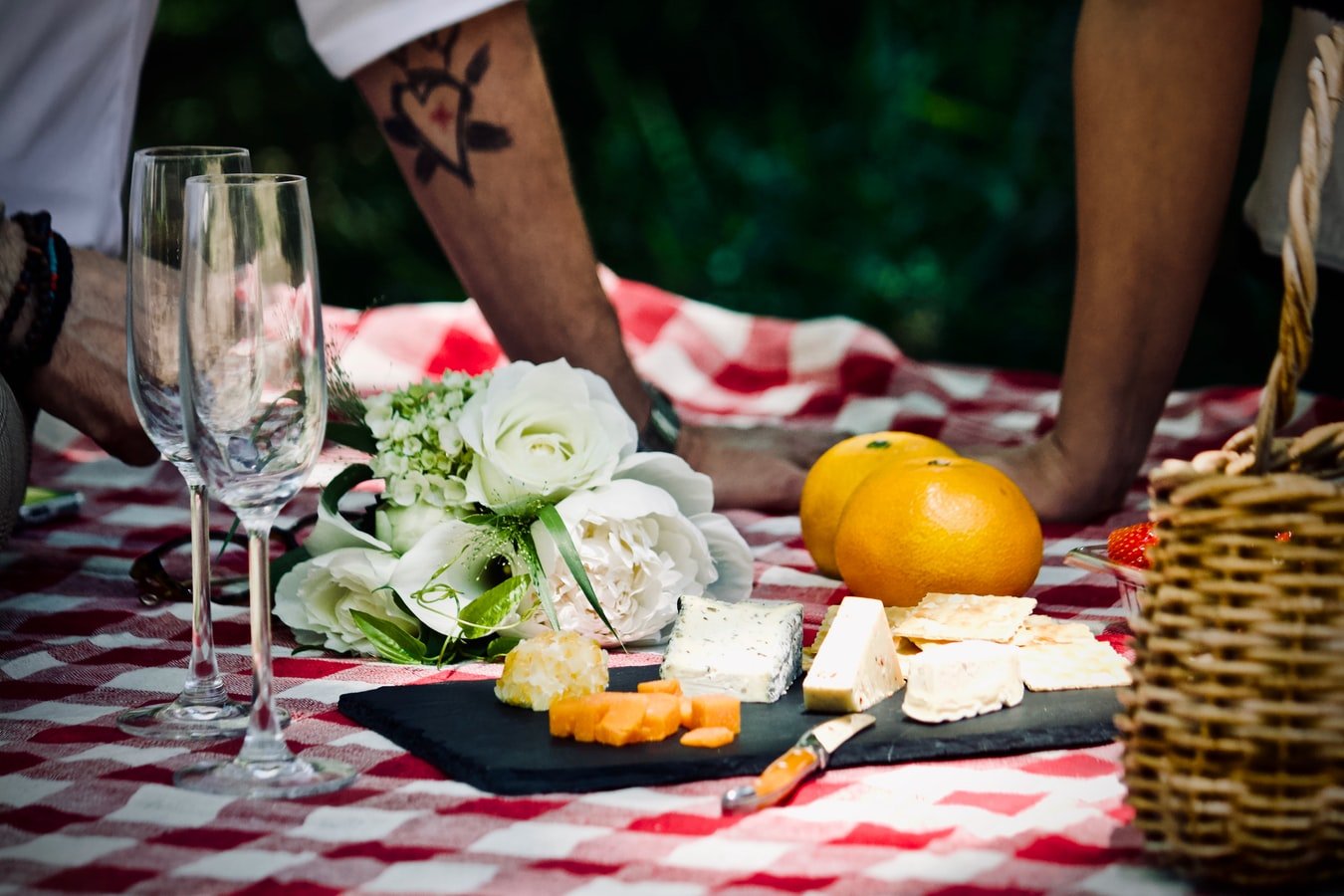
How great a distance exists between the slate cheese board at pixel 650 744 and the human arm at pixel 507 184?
656 mm

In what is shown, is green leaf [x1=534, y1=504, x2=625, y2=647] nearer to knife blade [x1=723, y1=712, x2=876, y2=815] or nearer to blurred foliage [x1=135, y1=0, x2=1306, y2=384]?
knife blade [x1=723, y1=712, x2=876, y2=815]

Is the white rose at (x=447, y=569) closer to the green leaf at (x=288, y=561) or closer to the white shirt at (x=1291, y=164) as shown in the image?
the green leaf at (x=288, y=561)

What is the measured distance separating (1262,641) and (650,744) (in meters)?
0.36

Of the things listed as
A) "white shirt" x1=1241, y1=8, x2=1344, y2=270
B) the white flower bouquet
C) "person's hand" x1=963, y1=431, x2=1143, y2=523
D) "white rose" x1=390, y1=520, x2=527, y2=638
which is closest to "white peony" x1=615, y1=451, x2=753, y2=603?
the white flower bouquet

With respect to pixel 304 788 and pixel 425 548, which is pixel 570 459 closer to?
pixel 425 548

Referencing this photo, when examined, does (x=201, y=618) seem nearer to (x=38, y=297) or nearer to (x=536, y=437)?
(x=536, y=437)

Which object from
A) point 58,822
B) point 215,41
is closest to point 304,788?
point 58,822

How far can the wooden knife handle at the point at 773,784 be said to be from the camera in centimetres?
84

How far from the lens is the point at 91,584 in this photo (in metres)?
1.39

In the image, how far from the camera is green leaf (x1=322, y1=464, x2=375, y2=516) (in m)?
1.20

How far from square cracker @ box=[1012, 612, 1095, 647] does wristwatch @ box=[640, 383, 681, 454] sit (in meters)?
0.57

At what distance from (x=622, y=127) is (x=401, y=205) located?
1.64 feet

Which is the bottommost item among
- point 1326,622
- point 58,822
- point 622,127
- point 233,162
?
point 58,822

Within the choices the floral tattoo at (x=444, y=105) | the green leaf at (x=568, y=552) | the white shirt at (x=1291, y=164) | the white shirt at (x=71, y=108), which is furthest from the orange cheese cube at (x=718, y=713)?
the white shirt at (x=1291, y=164)
